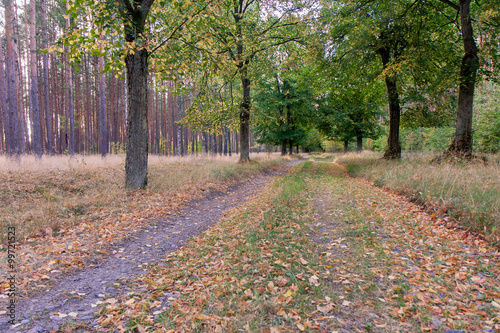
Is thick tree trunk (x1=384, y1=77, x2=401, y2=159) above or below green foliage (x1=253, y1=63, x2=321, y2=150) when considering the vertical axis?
below

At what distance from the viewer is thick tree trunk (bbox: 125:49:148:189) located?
8.18 meters

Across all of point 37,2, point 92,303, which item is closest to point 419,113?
point 92,303

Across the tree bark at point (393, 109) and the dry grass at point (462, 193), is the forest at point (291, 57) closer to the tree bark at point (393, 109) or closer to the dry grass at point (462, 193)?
the tree bark at point (393, 109)

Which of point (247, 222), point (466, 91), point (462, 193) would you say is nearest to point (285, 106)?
point (466, 91)

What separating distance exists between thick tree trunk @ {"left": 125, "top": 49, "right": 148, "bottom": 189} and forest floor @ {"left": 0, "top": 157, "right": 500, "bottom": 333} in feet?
10.6

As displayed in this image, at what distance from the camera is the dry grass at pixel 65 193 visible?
5520 millimetres

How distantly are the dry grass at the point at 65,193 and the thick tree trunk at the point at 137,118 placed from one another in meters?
0.64

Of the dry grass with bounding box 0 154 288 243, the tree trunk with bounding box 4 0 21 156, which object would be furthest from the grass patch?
the tree trunk with bounding box 4 0 21 156

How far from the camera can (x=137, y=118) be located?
8.30 m

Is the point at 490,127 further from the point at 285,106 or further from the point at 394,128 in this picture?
the point at 285,106

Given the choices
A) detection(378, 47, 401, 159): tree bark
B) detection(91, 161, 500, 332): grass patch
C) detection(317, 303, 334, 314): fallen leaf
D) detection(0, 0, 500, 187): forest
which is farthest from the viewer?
detection(378, 47, 401, 159): tree bark

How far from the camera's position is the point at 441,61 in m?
12.8

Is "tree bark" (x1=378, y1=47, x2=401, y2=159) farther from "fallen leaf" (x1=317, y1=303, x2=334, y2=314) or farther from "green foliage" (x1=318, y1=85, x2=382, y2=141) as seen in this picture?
"fallen leaf" (x1=317, y1=303, x2=334, y2=314)

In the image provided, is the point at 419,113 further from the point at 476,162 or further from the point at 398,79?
the point at 476,162
